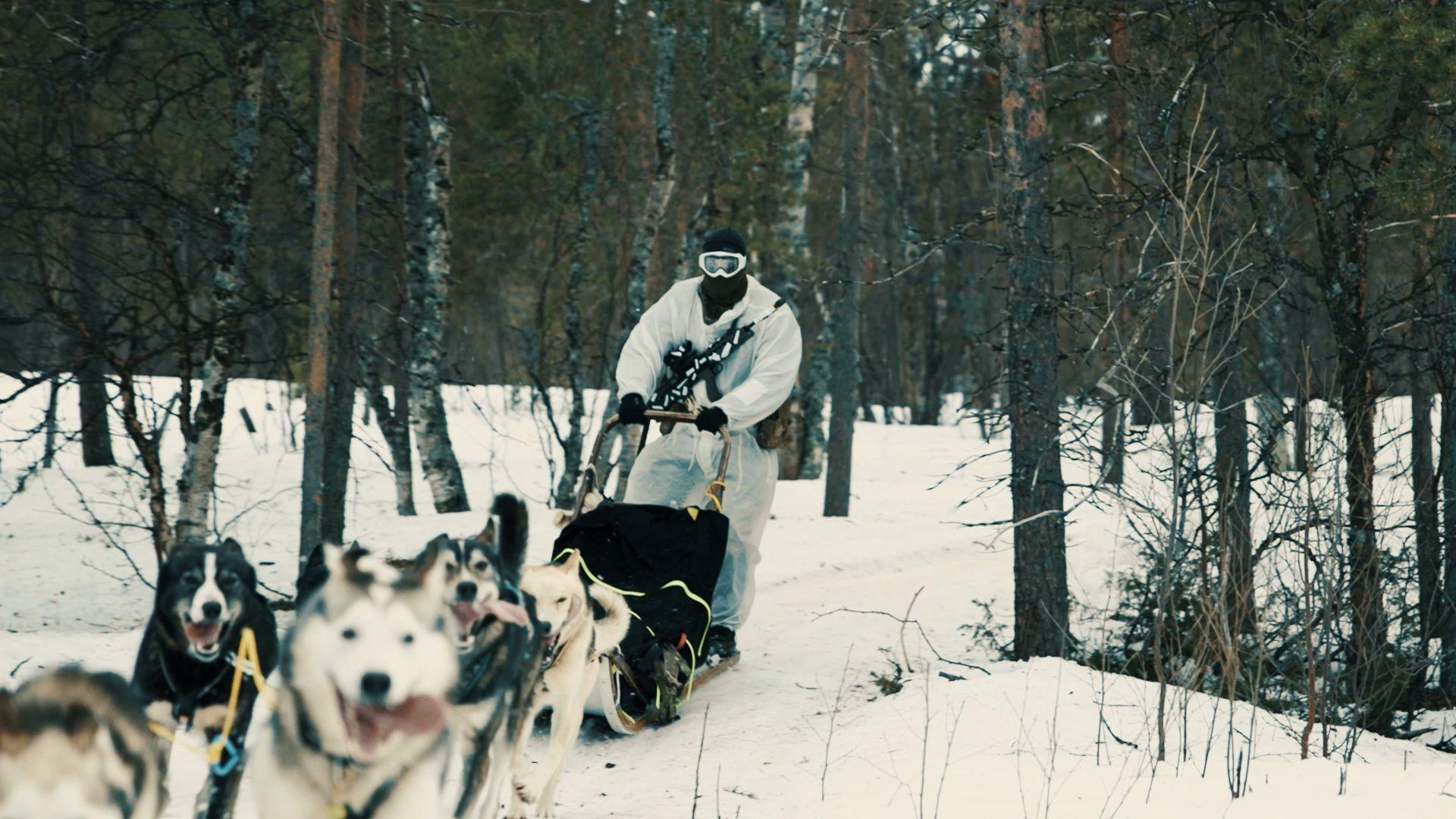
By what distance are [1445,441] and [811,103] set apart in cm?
945

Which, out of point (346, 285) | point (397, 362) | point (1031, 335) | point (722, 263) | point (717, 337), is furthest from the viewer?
point (397, 362)

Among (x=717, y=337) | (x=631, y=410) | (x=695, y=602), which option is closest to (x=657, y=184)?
(x=717, y=337)

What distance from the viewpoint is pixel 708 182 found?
1340cm

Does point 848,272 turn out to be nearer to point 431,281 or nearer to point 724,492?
point 431,281

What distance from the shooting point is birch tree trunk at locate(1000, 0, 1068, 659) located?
273 inches

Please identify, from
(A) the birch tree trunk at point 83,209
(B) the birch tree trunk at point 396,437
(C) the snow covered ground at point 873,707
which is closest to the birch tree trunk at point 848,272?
(C) the snow covered ground at point 873,707

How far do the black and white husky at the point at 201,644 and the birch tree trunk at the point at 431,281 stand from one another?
1006 cm

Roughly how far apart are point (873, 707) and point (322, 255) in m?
4.67

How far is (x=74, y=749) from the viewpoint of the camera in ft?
8.34

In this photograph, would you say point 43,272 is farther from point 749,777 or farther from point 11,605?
point 749,777

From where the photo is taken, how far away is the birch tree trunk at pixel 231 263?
8.72 m

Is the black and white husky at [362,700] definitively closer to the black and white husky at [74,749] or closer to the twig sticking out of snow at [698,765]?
the black and white husky at [74,749]

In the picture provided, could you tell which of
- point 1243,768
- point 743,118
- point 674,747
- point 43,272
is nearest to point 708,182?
point 743,118

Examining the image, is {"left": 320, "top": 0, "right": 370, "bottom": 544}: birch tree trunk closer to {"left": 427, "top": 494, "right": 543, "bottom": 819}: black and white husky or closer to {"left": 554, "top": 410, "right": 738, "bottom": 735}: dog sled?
{"left": 554, "top": 410, "right": 738, "bottom": 735}: dog sled
